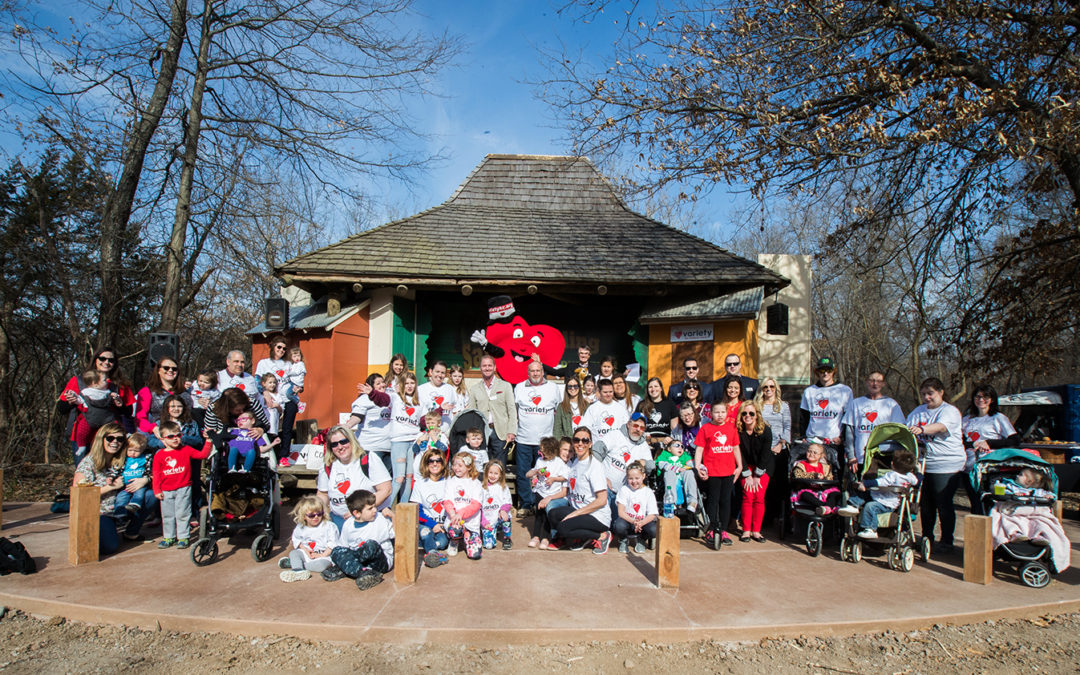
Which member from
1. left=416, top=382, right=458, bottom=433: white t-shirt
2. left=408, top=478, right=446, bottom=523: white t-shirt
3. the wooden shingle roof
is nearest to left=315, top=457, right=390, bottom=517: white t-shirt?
left=408, top=478, right=446, bottom=523: white t-shirt

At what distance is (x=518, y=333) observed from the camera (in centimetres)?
1091

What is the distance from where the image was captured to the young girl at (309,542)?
5246 millimetres

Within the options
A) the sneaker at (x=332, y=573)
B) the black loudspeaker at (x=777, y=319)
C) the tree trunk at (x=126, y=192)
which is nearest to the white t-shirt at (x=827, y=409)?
the black loudspeaker at (x=777, y=319)

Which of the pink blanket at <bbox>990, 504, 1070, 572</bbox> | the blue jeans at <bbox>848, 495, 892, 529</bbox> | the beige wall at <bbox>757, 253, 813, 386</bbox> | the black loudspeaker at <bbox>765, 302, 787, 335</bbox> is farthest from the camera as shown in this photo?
the beige wall at <bbox>757, 253, 813, 386</bbox>

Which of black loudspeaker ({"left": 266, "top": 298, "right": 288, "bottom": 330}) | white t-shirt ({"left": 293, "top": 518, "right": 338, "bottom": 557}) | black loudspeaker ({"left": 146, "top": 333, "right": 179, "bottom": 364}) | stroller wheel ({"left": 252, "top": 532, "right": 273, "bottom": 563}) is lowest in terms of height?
stroller wheel ({"left": 252, "top": 532, "right": 273, "bottom": 563})

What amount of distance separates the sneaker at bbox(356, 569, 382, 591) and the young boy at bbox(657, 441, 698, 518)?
2.94m

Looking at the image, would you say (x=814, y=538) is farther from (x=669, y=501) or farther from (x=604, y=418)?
(x=604, y=418)

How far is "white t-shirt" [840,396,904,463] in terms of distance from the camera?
662cm

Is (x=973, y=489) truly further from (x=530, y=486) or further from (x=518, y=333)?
(x=518, y=333)

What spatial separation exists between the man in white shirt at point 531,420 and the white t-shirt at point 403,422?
3.90ft

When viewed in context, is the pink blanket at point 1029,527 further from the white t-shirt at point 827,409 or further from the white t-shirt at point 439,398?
the white t-shirt at point 439,398

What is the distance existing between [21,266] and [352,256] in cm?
548

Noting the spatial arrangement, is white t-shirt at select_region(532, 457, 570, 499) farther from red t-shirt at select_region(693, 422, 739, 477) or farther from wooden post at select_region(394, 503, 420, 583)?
wooden post at select_region(394, 503, 420, 583)

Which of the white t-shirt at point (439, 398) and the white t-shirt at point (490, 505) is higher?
the white t-shirt at point (439, 398)
